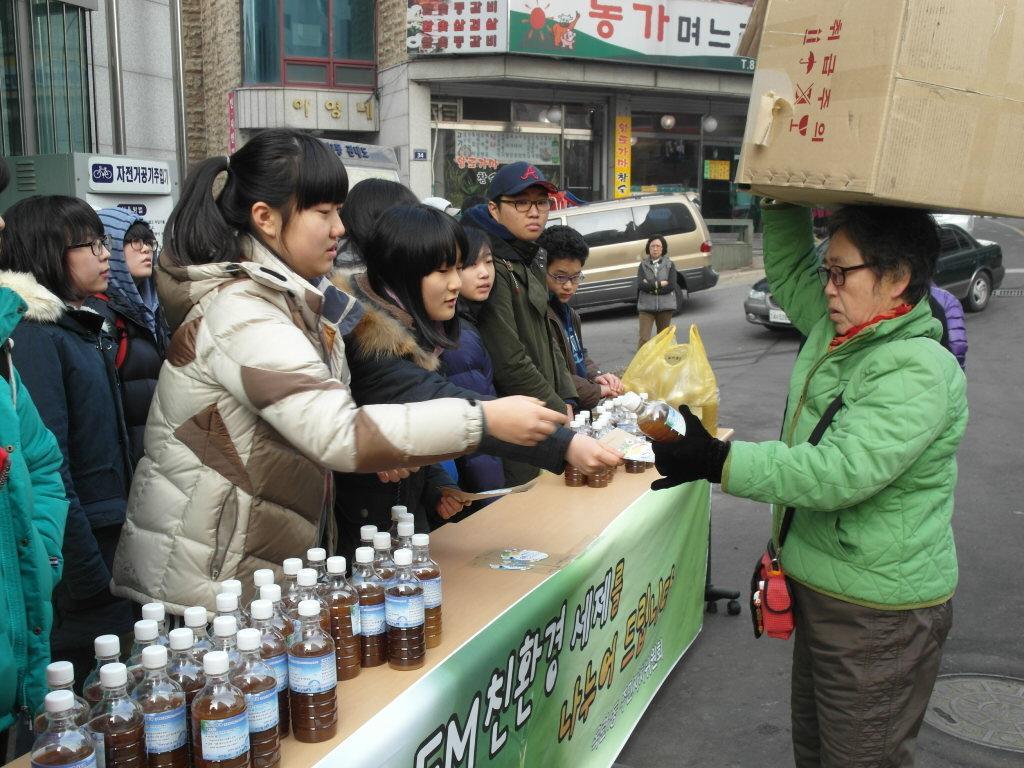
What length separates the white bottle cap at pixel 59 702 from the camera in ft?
4.84

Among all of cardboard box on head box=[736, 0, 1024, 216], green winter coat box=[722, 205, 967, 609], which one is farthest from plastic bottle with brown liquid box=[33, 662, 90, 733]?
cardboard box on head box=[736, 0, 1024, 216]

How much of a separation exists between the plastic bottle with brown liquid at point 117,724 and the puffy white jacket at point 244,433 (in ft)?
1.44

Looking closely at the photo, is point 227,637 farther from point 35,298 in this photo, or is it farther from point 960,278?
point 960,278

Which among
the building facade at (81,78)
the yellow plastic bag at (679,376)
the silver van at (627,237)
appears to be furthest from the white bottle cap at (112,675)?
the silver van at (627,237)

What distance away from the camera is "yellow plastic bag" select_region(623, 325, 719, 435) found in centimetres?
436

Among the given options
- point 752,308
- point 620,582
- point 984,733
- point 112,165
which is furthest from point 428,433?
point 752,308

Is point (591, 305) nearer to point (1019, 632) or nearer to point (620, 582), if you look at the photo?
point (1019, 632)

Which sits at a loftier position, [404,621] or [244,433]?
[244,433]

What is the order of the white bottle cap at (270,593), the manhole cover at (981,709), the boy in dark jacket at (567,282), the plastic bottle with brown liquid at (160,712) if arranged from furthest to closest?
the boy in dark jacket at (567,282)
the manhole cover at (981,709)
the white bottle cap at (270,593)
the plastic bottle with brown liquid at (160,712)

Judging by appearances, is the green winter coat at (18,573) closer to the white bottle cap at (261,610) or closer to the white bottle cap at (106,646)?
the white bottle cap at (106,646)

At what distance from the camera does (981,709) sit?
3.85 metres

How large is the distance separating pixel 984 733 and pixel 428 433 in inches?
118

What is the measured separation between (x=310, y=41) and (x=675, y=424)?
63.9ft

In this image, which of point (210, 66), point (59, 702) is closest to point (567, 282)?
point (59, 702)
